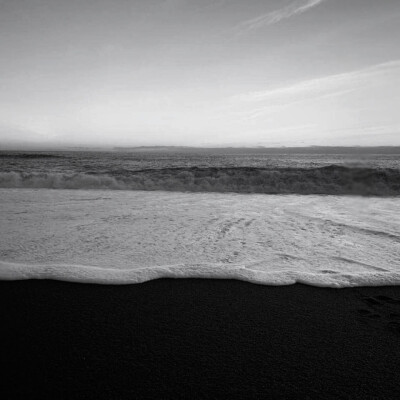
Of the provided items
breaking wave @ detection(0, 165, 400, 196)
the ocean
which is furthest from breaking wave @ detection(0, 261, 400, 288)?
breaking wave @ detection(0, 165, 400, 196)

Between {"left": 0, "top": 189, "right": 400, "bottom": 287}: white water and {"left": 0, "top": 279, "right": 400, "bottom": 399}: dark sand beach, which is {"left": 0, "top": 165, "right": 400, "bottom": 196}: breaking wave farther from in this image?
{"left": 0, "top": 279, "right": 400, "bottom": 399}: dark sand beach

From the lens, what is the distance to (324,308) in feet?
8.00

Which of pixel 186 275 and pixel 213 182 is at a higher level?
pixel 213 182

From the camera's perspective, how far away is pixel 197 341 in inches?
78.0

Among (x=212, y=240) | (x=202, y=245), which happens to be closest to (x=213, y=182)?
(x=212, y=240)

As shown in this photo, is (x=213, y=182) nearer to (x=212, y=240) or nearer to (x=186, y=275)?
(x=212, y=240)

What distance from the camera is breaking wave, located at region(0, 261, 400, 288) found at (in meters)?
2.86

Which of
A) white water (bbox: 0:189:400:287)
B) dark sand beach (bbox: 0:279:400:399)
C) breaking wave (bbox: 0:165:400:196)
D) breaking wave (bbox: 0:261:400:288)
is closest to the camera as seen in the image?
dark sand beach (bbox: 0:279:400:399)

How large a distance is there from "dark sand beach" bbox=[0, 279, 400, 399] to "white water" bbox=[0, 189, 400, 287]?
264mm

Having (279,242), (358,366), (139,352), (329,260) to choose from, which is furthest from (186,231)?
(358,366)

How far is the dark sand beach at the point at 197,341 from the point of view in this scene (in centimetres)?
162

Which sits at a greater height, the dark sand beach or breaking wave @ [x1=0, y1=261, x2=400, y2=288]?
breaking wave @ [x1=0, y1=261, x2=400, y2=288]

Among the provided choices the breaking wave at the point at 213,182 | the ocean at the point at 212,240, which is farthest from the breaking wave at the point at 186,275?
the breaking wave at the point at 213,182

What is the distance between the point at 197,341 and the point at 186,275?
1.03 metres
